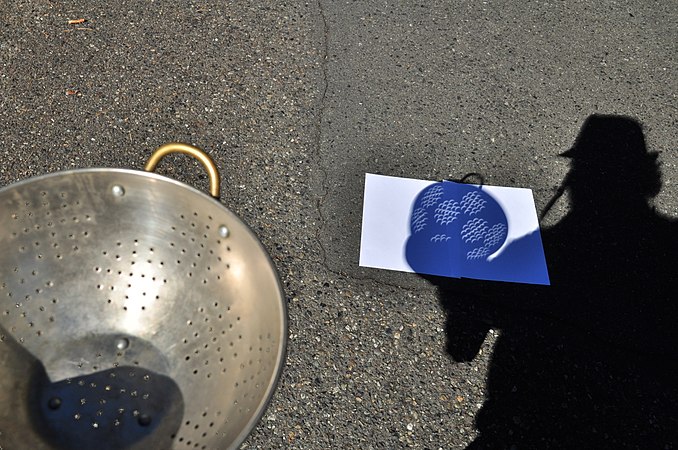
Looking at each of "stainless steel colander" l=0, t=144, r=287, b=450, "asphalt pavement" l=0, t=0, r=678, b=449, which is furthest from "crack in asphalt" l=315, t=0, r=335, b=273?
"stainless steel colander" l=0, t=144, r=287, b=450

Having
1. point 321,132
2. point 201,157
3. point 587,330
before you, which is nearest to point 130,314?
point 201,157

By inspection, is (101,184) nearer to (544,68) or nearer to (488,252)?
(488,252)

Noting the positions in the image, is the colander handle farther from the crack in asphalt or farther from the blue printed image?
the blue printed image

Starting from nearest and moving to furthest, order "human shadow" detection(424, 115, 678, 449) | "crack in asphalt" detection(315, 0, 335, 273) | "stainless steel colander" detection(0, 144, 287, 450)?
"stainless steel colander" detection(0, 144, 287, 450), "human shadow" detection(424, 115, 678, 449), "crack in asphalt" detection(315, 0, 335, 273)

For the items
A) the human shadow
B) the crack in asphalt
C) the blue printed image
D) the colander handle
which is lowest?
the human shadow

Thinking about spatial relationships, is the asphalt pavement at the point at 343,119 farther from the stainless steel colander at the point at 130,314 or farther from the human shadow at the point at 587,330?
the stainless steel colander at the point at 130,314

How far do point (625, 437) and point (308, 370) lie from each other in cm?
84

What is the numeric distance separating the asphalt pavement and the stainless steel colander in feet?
1.21

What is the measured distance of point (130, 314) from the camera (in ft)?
3.86

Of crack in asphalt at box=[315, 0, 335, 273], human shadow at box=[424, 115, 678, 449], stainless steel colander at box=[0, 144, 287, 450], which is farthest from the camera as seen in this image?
crack in asphalt at box=[315, 0, 335, 273]

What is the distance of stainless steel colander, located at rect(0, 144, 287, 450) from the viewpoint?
1034mm

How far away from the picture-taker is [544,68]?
2188 millimetres

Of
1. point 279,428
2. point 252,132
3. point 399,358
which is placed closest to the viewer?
point 279,428

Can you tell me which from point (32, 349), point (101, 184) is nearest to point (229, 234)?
point (101, 184)
